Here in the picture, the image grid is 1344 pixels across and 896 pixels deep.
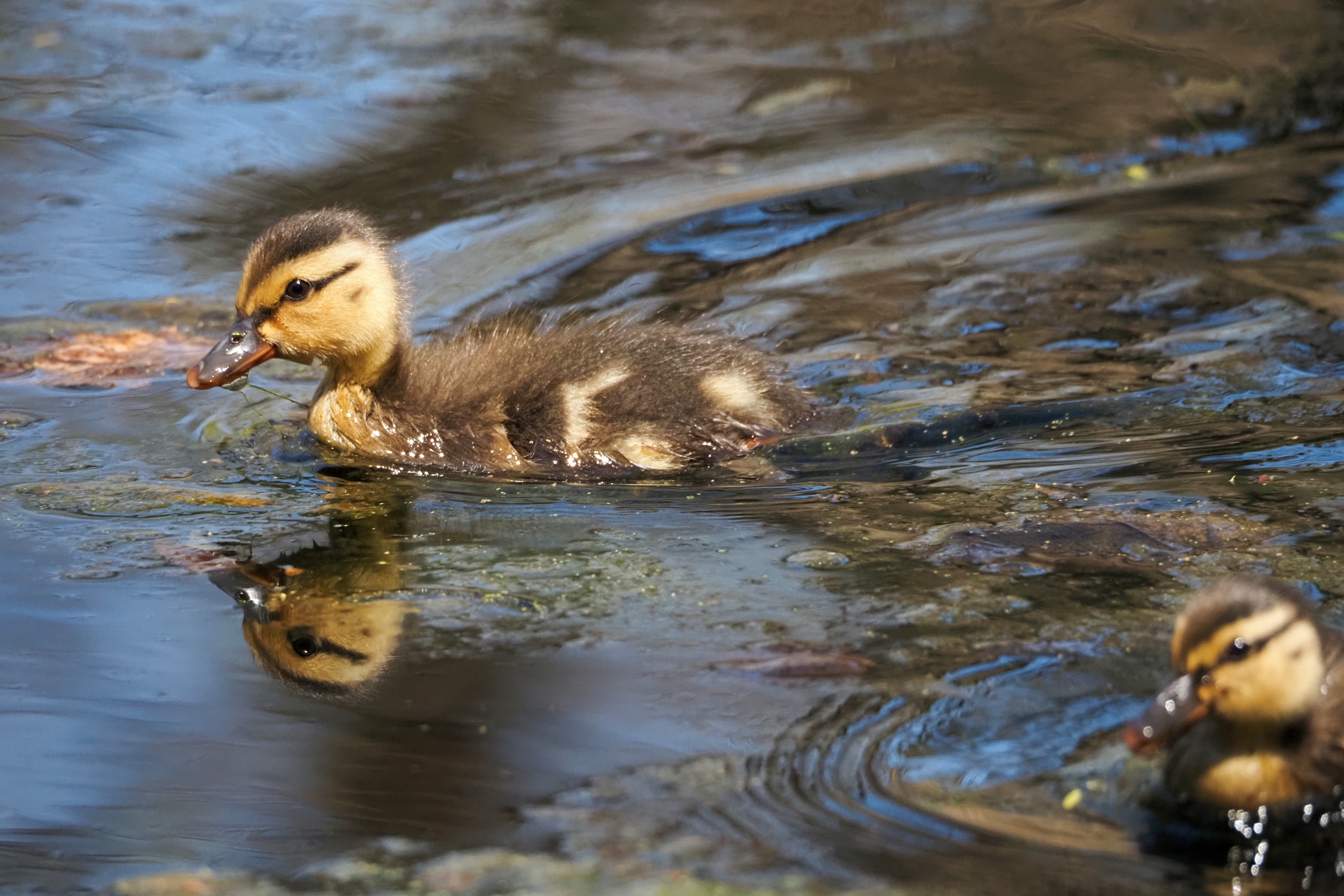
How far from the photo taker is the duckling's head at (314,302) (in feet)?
14.8

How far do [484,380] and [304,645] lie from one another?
1.40m

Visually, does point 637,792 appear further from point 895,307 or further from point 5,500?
point 895,307

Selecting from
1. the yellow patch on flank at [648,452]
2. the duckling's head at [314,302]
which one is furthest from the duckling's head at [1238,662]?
the duckling's head at [314,302]

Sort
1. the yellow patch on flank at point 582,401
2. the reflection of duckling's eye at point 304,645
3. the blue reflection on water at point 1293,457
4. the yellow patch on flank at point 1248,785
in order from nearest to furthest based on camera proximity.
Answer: the yellow patch on flank at point 1248,785 → the reflection of duckling's eye at point 304,645 → the blue reflection on water at point 1293,457 → the yellow patch on flank at point 582,401

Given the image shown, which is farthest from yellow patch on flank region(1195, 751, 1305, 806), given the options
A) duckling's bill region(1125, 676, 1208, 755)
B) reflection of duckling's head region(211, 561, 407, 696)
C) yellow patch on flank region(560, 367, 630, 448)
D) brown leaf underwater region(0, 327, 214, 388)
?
brown leaf underwater region(0, 327, 214, 388)

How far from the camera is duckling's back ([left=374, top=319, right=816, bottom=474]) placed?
445cm

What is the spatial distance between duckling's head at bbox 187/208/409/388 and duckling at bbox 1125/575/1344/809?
2.69 metres

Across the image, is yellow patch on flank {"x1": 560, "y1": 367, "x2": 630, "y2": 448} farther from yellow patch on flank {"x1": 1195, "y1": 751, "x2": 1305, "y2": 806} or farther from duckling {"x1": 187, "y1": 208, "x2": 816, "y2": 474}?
yellow patch on flank {"x1": 1195, "y1": 751, "x2": 1305, "y2": 806}

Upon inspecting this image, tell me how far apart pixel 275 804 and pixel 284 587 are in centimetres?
101

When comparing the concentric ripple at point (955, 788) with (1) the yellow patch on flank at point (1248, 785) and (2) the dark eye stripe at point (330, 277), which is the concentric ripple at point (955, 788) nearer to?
(1) the yellow patch on flank at point (1248, 785)

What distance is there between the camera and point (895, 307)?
223 inches

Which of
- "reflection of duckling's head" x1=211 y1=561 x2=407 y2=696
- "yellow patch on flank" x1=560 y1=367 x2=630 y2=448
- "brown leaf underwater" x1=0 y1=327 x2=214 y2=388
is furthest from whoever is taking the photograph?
"brown leaf underwater" x1=0 y1=327 x2=214 y2=388

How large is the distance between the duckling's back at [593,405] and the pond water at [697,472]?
0.15 meters

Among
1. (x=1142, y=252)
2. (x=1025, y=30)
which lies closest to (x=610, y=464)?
(x=1142, y=252)
